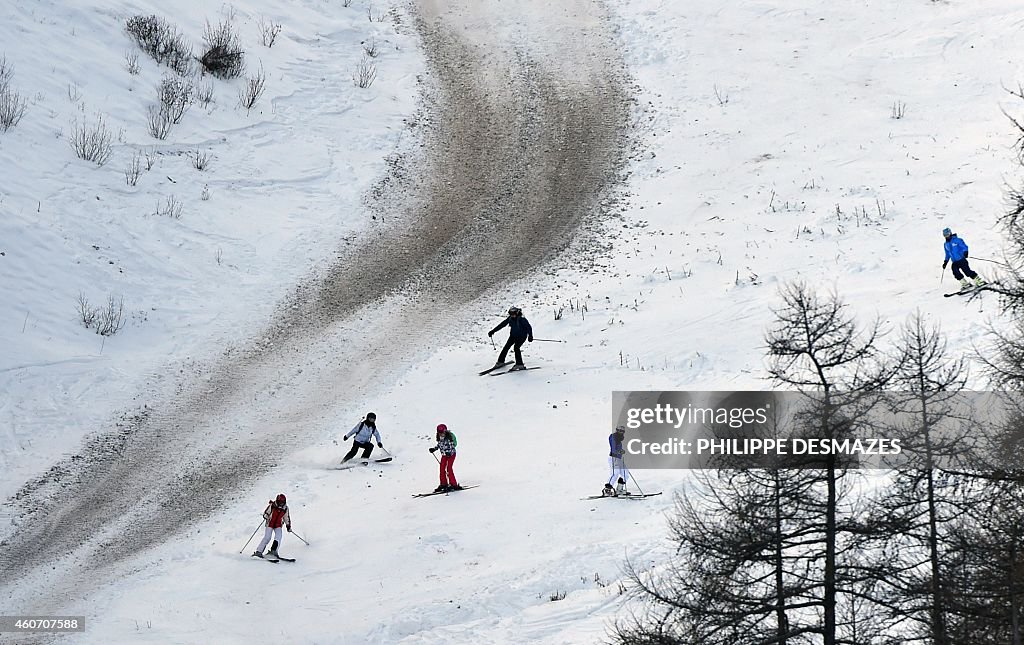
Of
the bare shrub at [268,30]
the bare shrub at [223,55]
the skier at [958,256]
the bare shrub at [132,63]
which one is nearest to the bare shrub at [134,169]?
the bare shrub at [132,63]

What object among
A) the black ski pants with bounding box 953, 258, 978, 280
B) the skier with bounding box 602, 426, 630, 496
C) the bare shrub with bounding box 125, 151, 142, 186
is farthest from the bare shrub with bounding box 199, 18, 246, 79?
the black ski pants with bounding box 953, 258, 978, 280

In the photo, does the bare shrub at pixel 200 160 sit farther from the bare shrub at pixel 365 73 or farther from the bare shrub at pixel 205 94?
the bare shrub at pixel 365 73

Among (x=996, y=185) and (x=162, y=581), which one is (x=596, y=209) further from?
(x=162, y=581)

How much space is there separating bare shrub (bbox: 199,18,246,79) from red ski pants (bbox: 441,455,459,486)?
17.5m

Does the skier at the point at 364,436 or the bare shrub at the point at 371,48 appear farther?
the bare shrub at the point at 371,48

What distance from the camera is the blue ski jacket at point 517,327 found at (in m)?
21.3

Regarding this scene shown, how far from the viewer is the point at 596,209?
27812 mm

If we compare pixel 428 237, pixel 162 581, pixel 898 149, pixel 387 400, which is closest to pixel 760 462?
pixel 162 581

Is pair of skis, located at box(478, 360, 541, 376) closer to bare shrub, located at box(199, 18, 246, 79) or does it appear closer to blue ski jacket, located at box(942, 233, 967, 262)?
blue ski jacket, located at box(942, 233, 967, 262)

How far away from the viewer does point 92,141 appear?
25.4 m

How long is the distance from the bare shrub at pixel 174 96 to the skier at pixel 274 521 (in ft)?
49.8

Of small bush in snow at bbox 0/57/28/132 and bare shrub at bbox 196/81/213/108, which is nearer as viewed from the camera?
small bush in snow at bbox 0/57/28/132

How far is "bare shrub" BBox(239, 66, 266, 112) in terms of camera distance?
98.0ft

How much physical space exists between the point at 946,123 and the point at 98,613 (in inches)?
983
